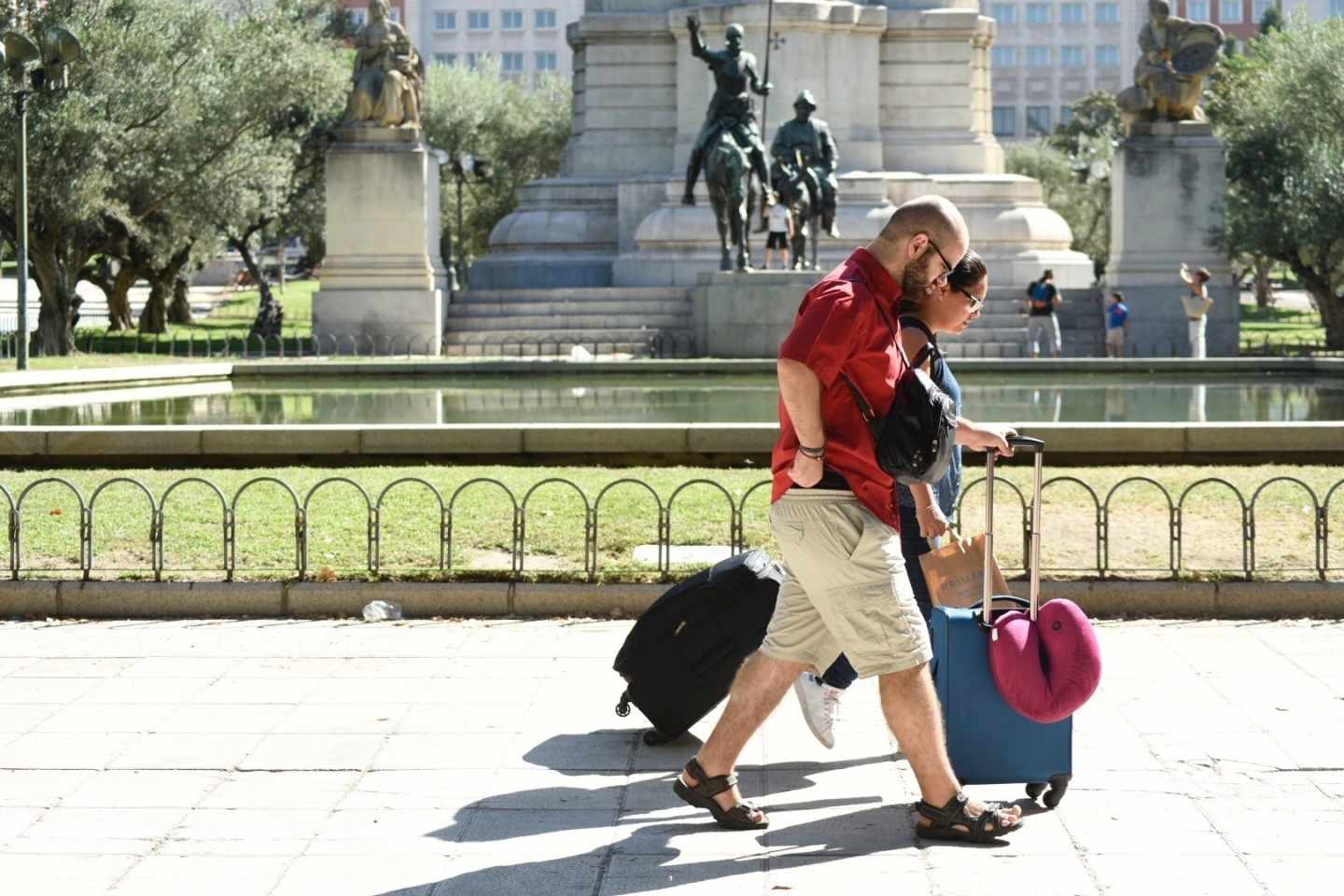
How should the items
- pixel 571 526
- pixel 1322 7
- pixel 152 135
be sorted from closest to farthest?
pixel 571 526
pixel 152 135
pixel 1322 7

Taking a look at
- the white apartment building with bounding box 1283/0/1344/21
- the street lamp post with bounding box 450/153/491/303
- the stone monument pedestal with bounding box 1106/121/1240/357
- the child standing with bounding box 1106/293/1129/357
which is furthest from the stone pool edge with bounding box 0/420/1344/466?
the white apartment building with bounding box 1283/0/1344/21

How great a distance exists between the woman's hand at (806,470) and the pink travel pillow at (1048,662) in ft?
2.85

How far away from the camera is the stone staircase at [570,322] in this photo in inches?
1217

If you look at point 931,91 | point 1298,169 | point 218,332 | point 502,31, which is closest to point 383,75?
point 931,91

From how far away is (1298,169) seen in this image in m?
36.1

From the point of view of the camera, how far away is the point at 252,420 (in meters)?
17.0

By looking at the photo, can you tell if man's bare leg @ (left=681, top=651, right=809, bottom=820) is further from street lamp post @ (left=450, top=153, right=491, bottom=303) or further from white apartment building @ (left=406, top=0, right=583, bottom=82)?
white apartment building @ (left=406, top=0, right=583, bottom=82)

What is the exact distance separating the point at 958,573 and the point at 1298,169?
104 feet

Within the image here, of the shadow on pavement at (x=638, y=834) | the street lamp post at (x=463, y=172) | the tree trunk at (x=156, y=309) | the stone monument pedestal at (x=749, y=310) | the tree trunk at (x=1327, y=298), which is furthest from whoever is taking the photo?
the street lamp post at (x=463, y=172)

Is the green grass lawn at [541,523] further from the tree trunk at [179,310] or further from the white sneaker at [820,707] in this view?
the tree trunk at [179,310]

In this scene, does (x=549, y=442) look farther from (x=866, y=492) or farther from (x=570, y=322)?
(x=570, y=322)

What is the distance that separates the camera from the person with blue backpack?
30.4m

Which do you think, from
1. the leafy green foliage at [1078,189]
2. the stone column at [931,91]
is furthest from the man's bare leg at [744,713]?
the leafy green foliage at [1078,189]

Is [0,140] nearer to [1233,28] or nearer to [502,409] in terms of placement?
[502,409]
